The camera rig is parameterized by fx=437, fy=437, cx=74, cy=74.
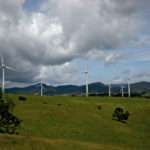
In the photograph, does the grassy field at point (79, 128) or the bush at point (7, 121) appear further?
the grassy field at point (79, 128)

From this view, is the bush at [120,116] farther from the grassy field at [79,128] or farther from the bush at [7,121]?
the bush at [7,121]

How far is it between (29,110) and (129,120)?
111 ft

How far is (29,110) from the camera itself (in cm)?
12100

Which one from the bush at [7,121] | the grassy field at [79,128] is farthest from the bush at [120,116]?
the bush at [7,121]

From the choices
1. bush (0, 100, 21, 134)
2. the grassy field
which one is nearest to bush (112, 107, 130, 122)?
the grassy field

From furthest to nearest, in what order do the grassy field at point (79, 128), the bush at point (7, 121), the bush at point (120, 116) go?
1. the bush at point (120, 116)
2. the grassy field at point (79, 128)
3. the bush at point (7, 121)

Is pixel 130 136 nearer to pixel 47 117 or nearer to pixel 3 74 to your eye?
pixel 47 117

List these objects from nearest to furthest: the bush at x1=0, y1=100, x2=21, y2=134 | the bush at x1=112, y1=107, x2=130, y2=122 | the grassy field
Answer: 1. the bush at x1=0, y1=100, x2=21, y2=134
2. the grassy field
3. the bush at x1=112, y1=107, x2=130, y2=122

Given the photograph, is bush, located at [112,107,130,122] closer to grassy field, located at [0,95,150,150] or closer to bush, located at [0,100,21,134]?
grassy field, located at [0,95,150,150]

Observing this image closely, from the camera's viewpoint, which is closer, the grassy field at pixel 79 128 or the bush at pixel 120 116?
the grassy field at pixel 79 128

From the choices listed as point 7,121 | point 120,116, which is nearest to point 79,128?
point 7,121

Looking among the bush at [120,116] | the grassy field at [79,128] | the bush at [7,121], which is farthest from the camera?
the bush at [120,116]

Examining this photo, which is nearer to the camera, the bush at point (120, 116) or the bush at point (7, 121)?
the bush at point (7, 121)

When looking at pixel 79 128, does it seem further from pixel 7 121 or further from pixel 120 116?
pixel 120 116
